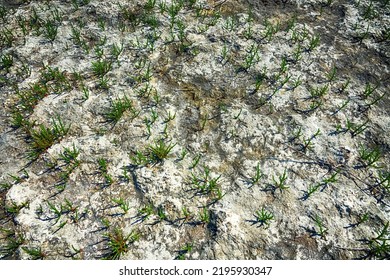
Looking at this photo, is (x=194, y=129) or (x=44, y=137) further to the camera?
(x=194, y=129)

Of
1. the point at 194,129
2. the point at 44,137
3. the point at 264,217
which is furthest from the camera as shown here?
the point at 194,129

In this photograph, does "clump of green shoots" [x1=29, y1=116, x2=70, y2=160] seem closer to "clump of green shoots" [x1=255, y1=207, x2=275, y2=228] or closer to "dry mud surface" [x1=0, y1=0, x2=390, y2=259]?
"dry mud surface" [x1=0, y1=0, x2=390, y2=259]

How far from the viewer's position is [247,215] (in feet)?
12.0

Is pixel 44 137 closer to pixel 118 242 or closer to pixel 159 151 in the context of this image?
pixel 159 151

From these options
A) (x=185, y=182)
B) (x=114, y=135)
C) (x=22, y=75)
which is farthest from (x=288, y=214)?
(x=22, y=75)

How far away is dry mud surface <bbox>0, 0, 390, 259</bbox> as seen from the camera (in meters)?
3.54

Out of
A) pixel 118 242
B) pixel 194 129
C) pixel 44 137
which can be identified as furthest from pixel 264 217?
pixel 44 137

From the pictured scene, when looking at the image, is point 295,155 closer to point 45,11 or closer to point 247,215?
point 247,215

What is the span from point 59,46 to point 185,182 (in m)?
3.58

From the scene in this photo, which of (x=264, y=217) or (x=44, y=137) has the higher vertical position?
(x=44, y=137)

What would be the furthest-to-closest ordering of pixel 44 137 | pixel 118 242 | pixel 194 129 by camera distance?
1. pixel 194 129
2. pixel 44 137
3. pixel 118 242

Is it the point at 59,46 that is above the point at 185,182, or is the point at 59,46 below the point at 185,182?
above

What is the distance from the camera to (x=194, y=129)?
440 cm
